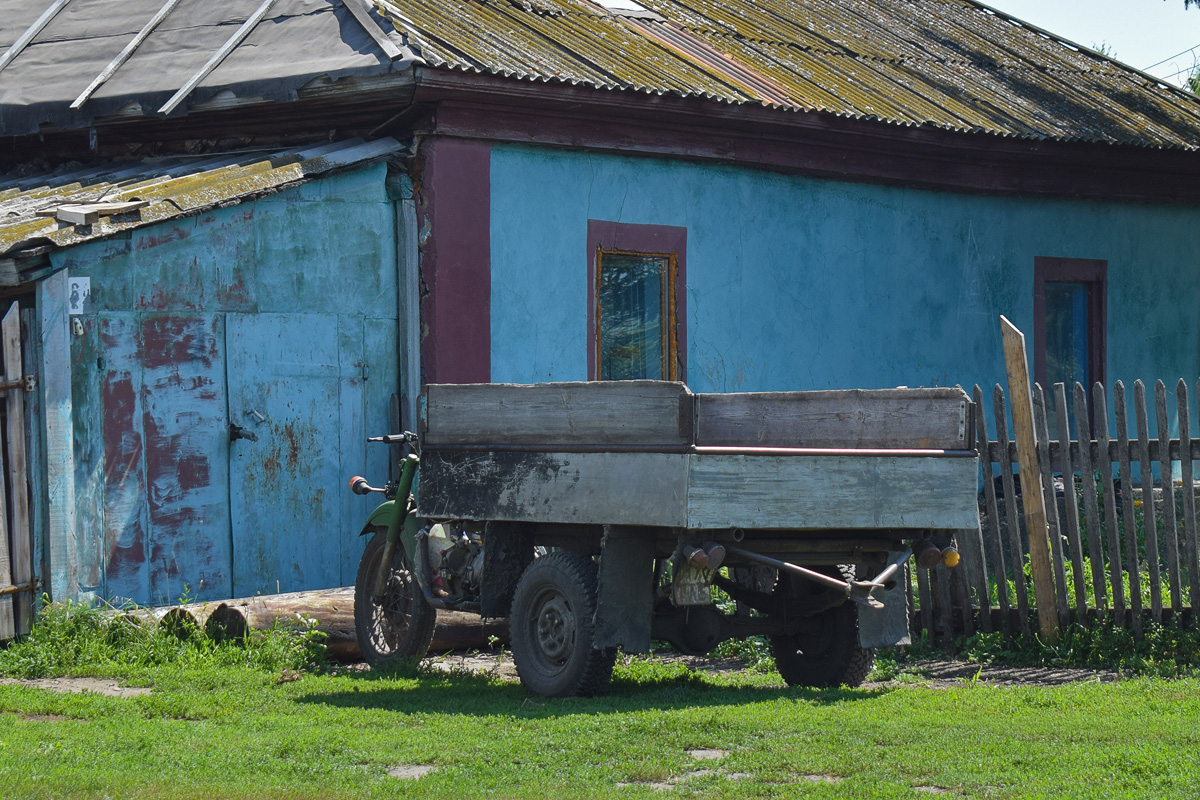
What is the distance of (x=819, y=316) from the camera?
1277 centimetres

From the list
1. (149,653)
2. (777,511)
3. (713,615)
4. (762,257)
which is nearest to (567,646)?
(713,615)

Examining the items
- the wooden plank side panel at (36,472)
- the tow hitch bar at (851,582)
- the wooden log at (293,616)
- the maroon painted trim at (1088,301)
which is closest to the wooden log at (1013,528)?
the tow hitch bar at (851,582)

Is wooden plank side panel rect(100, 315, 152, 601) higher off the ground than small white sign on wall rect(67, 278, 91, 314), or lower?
lower

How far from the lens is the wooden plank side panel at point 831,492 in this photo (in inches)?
244

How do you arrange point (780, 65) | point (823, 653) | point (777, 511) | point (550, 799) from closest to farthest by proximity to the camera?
point (550, 799)
point (777, 511)
point (823, 653)
point (780, 65)

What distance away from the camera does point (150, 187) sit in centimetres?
952

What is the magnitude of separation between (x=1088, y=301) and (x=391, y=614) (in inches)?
365

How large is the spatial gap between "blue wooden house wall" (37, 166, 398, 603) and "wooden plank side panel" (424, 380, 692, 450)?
240cm

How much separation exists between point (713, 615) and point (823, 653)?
724 millimetres

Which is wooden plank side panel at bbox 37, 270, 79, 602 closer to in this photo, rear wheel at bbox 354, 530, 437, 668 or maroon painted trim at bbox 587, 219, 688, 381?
rear wheel at bbox 354, 530, 437, 668

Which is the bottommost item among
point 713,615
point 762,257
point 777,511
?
point 713,615

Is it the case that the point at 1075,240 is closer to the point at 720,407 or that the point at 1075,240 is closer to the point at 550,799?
the point at 720,407

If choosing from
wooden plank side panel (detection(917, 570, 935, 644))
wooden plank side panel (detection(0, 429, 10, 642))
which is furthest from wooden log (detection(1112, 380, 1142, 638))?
wooden plank side panel (detection(0, 429, 10, 642))

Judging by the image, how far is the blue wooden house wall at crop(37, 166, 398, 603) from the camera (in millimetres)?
8750
